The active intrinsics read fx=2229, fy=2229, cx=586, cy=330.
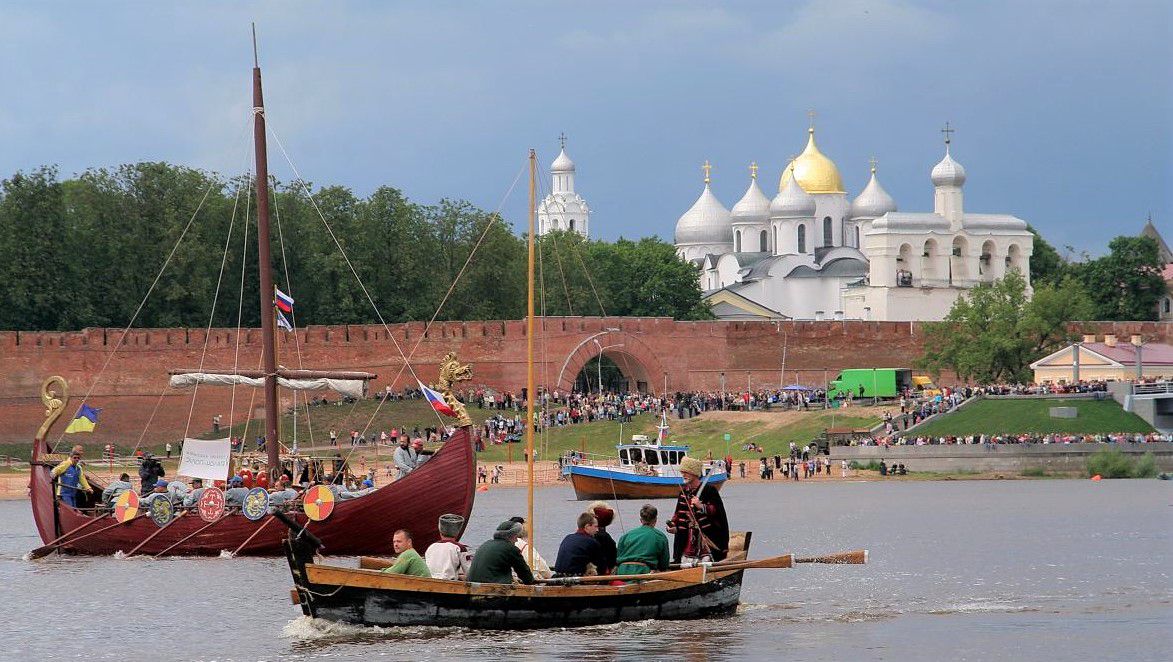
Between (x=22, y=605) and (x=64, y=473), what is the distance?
17.3 ft

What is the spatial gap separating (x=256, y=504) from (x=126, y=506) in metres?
2.00

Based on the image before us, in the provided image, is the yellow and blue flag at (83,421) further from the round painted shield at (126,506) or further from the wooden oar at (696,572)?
the wooden oar at (696,572)

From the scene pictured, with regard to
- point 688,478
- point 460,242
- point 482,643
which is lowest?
point 482,643

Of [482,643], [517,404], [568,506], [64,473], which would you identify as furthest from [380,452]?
[482,643]

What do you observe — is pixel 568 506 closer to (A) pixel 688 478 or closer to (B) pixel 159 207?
(A) pixel 688 478

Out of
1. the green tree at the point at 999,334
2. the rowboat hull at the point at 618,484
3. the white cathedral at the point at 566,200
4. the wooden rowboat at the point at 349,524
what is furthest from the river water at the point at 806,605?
the white cathedral at the point at 566,200

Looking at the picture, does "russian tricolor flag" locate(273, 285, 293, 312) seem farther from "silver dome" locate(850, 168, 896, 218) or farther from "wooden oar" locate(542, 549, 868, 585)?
"silver dome" locate(850, 168, 896, 218)

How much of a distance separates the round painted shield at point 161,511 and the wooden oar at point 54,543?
823 mm

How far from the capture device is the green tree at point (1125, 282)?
99188 millimetres

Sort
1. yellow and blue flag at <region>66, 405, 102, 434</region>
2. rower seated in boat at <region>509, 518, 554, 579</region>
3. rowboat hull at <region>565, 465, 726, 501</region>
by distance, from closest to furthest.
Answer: rower seated in boat at <region>509, 518, 554, 579</region> → yellow and blue flag at <region>66, 405, 102, 434</region> → rowboat hull at <region>565, 465, 726, 501</region>

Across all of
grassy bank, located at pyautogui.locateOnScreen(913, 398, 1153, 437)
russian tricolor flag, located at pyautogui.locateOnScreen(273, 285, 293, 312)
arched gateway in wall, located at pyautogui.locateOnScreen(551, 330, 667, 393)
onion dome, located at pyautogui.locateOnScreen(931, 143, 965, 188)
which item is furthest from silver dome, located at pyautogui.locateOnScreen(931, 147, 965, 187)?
russian tricolor flag, located at pyautogui.locateOnScreen(273, 285, 293, 312)

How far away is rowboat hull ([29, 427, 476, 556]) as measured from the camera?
30438mm

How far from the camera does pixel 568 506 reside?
47625 millimetres

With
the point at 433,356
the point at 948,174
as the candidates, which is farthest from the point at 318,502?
the point at 948,174
